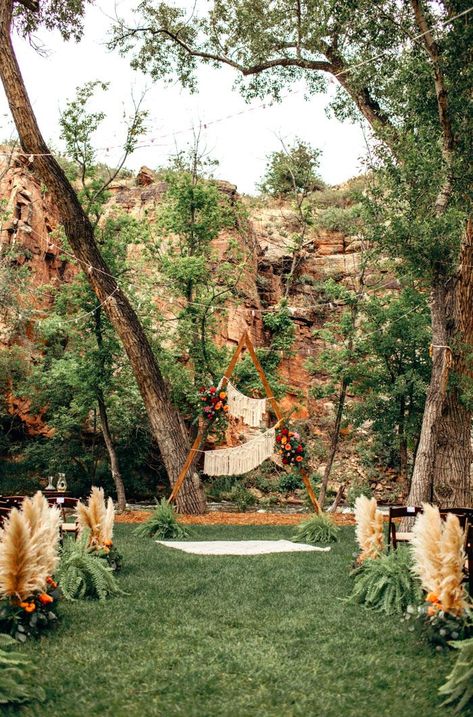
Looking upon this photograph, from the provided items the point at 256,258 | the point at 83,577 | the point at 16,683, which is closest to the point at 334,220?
the point at 256,258

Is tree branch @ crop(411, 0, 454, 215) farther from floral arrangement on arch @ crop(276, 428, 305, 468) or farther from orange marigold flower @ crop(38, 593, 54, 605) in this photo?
orange marigold flower @ crop(38, 593, 54, 605)

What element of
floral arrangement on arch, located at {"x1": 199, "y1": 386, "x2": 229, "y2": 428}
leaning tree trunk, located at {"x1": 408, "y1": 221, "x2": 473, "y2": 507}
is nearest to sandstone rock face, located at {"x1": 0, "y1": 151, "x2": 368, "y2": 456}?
floral arrangement on arch, located at {"x1": 199, "y1": 386, "x2": 229, "y2": 428}

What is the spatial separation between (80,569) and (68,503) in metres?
1.50

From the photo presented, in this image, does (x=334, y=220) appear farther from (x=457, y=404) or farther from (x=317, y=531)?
(x=317, y=531)

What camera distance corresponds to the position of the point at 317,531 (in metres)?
9.64

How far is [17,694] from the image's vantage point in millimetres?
3373

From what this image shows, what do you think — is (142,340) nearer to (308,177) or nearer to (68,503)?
(68,503)

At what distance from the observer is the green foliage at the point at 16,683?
335cm

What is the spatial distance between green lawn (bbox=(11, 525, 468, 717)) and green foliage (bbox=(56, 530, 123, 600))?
19 cm

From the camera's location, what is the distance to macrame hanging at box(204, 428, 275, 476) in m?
10.7

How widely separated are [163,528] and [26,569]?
5833mm

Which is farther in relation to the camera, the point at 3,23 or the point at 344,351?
the point at 344,351

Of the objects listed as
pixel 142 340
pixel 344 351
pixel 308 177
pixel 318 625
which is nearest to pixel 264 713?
pixel 318 625

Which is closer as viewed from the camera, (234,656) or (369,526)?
(234,656)
